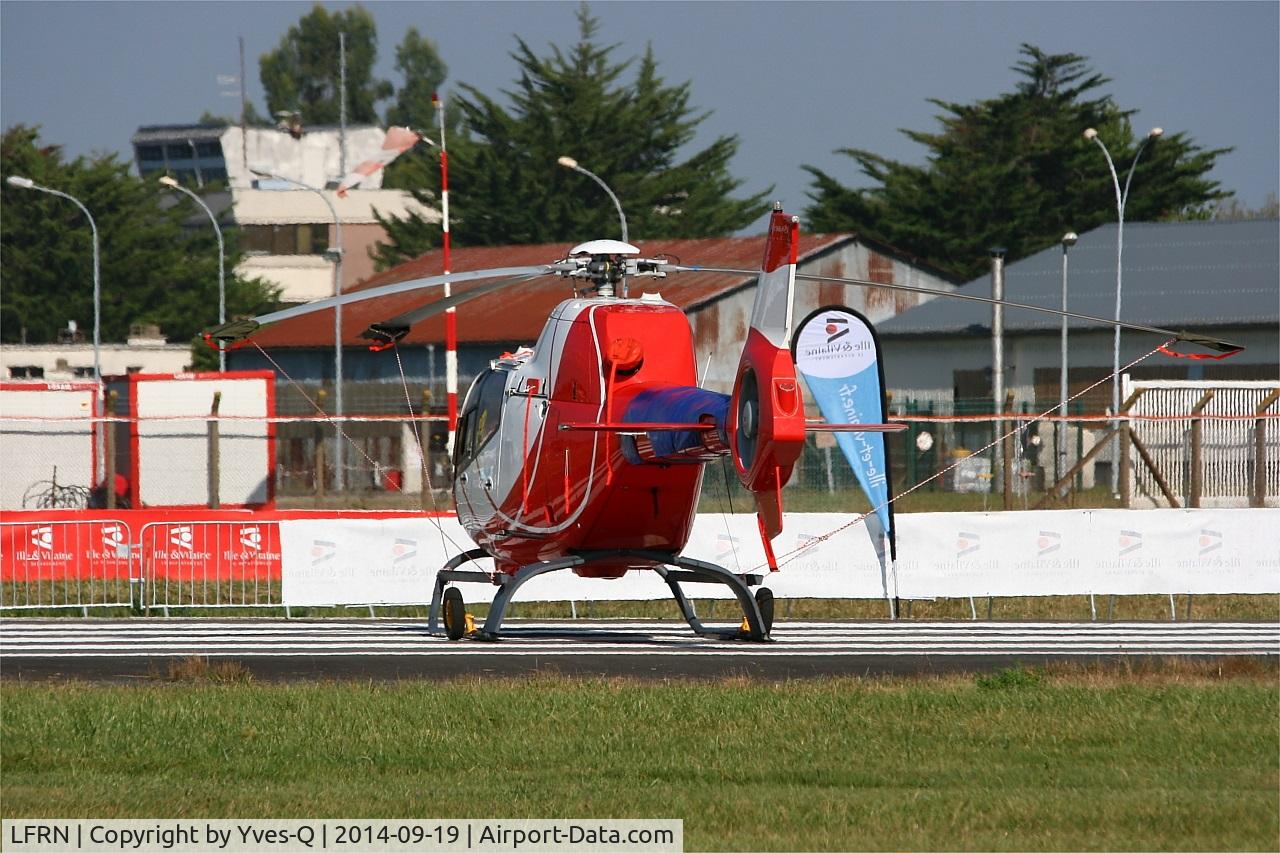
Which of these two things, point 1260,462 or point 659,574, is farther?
point 1260,462

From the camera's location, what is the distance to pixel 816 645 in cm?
1822

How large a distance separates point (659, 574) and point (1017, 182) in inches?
2074

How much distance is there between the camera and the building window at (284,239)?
10312cm

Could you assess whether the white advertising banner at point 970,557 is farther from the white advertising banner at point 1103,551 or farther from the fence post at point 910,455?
the fence post at point 910,455

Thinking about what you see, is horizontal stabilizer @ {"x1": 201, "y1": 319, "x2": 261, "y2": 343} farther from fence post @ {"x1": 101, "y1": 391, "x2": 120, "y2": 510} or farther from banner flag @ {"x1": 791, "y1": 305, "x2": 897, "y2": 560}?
fence post @ {"x1": 101, "y1": 391, "x2": 120, "y2": 510}

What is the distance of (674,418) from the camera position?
47.3ft

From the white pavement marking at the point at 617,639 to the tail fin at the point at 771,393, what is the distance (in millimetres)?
4348

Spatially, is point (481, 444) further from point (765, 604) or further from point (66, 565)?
point (66, 565)

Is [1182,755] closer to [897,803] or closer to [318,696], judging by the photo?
[897,803]

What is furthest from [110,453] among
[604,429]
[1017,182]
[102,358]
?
[1017,182]

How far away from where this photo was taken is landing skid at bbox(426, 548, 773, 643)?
637 inches

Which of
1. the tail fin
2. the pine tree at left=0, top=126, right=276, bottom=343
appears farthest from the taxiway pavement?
the pine tree at left=0, top=126, right=276, bottom=343

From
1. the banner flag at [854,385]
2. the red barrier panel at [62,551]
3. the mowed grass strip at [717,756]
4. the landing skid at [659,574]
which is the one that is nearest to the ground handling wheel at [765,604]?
the landing skid at [659,574]

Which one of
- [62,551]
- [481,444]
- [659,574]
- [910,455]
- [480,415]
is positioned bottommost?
[62,551]
